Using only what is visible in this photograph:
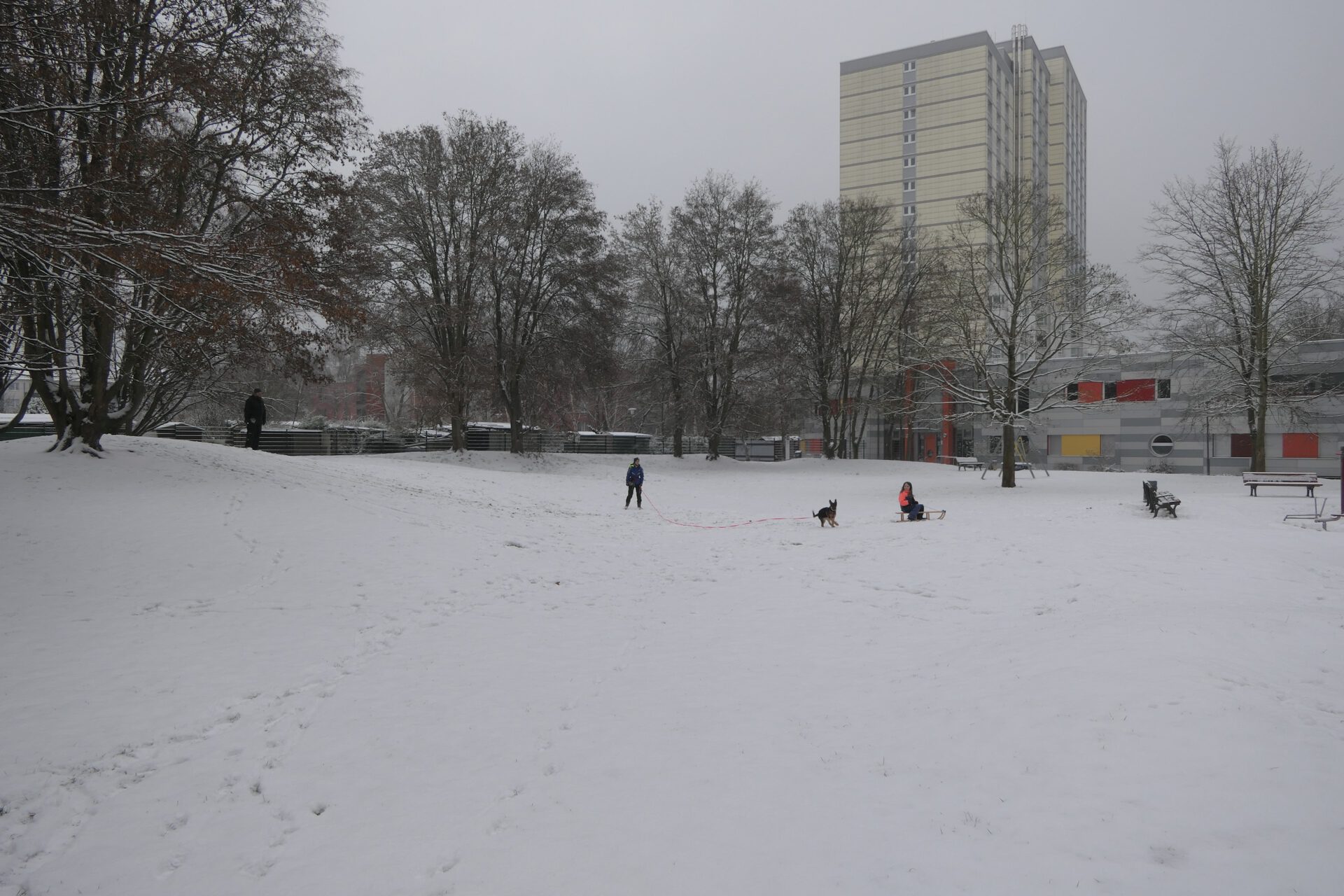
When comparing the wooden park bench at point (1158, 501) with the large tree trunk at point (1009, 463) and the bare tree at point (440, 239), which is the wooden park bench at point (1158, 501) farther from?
the bare tree at point (440, 239)

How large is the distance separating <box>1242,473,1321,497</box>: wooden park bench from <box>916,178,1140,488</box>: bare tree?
5.51m

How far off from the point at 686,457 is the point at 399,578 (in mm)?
30536

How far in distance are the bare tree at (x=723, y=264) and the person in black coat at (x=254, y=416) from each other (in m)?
20.5

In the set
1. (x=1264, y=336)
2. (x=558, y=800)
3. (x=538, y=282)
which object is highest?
(x=538, y=282)

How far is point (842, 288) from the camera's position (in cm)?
3819

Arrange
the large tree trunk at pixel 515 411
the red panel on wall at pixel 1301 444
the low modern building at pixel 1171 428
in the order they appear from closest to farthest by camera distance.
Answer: the low modern building at pixel 1171 428 → the large tree trunk at pixel 515 411 → the red panel on wall at pixel 1301 444

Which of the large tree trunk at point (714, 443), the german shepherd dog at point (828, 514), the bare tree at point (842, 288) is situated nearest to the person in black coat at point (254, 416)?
the german shepherd dog at point (828, 514)

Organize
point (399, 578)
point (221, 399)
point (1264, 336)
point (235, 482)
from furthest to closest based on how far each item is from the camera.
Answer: point (221, 399) → point (1264, 336) → point (235, 482) → point (399, 578)

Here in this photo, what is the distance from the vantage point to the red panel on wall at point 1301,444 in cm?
3297

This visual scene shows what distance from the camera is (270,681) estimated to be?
6.16 m

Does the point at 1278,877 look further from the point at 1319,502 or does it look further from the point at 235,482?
the point at 1319,502

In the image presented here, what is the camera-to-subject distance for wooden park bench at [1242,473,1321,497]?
17.7 meters

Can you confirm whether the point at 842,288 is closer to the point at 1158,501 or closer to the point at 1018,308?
the point at 1018,308

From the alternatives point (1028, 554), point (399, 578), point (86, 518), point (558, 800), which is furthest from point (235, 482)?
point (1028, 554)
